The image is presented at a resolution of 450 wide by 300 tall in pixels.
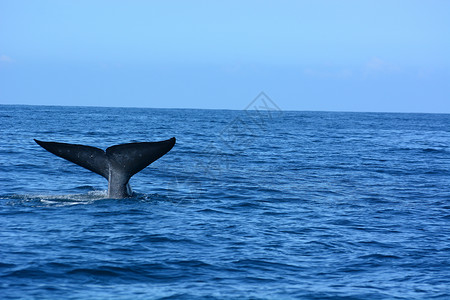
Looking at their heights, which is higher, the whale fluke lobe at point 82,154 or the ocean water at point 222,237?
the whale fluke lobe at point 82,154

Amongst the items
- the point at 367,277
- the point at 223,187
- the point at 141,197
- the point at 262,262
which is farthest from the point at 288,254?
the point at 223,187

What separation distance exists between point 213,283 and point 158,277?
2.55 feet

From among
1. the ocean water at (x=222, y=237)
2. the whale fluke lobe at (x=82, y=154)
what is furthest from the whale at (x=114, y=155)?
the ocean water at (x=222, y=237)

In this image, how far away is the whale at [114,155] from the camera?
1091cm

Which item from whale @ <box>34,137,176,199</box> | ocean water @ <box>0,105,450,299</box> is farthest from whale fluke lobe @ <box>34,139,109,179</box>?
ocean water @ <box>0,105,450,299</box>

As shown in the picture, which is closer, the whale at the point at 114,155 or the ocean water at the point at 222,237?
the ocean water at the point at 222,237

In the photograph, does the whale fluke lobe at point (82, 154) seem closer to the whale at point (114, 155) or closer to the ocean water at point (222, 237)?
the whale at point (114, 155)

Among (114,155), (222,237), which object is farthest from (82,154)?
(222,237)

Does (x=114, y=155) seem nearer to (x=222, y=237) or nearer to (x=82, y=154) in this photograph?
(x=82, y=154)

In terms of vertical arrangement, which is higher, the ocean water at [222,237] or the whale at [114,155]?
the whale at [114,155]

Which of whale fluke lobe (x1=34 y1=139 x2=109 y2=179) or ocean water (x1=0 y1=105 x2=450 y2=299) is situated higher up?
whale fluke lobe (x1=34 y1=139 x2=109 y2=179)

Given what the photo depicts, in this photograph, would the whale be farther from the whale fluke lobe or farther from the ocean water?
the ocean water

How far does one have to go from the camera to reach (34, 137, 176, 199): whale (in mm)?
10915

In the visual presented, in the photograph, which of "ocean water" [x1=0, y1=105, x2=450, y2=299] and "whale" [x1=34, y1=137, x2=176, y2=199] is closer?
"ocean water" [x1=0, y1=105, x2=450, y2=299]
